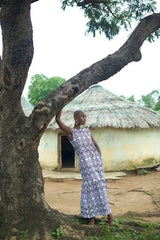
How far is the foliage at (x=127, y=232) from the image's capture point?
3.26 m

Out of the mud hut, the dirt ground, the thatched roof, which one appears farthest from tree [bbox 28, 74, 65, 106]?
the dirt ground

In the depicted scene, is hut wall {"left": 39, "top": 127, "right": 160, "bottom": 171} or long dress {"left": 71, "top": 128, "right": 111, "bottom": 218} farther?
hut wall {"left": 39, "top": 127, "right": 160, "bottom": 171}

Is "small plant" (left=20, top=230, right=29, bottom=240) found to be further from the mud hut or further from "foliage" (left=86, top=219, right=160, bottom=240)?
the mud hut

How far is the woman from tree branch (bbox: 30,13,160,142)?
0.33 metres

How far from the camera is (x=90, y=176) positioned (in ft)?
11.5

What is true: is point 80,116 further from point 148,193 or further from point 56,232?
point 148,193

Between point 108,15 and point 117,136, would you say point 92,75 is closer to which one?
point 108,15

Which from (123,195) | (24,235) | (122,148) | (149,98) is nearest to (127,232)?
(24,235)

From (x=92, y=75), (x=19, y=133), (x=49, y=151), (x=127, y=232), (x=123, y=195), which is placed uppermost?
(x=92, y=75)

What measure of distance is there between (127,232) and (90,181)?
835mm

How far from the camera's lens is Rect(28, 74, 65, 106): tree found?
24.0 metres

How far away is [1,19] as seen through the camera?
3.03 m

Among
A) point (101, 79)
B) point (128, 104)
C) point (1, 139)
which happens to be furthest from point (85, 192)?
point (128, 104)

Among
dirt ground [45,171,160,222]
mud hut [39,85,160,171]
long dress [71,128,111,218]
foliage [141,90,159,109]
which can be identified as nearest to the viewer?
long dress [71,128,111,218]
